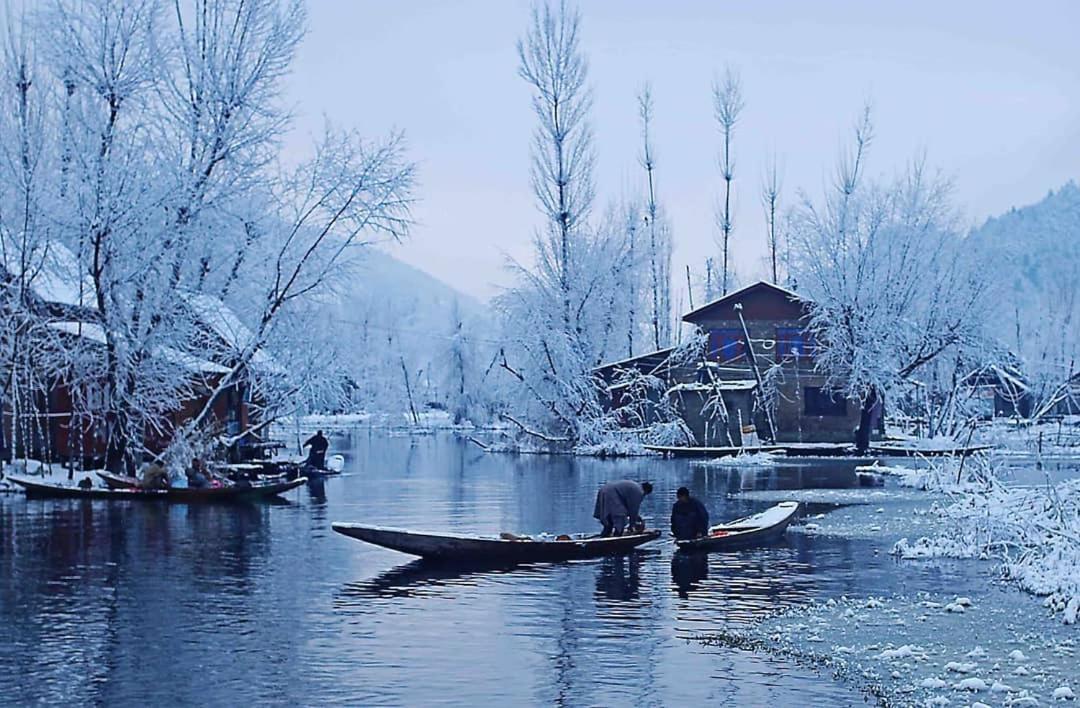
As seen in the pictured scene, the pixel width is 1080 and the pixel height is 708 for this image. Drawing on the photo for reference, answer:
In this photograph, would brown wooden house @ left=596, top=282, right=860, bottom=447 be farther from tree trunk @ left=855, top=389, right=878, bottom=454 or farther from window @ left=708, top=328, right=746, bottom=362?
tree trunk @ left=855, top=389, right=878, bottom=454

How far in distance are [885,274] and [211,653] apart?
4747 centimetres

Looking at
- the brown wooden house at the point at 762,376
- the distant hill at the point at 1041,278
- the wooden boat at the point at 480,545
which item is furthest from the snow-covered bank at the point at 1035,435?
the wooden boat at the point at 480,545

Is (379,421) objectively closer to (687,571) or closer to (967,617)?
(687,571)

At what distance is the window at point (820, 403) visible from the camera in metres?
59.8

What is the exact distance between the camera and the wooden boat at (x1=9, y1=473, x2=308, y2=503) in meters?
31.7

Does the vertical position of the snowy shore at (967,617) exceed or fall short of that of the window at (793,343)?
it falls short

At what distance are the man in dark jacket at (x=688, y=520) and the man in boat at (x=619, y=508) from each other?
0.63m

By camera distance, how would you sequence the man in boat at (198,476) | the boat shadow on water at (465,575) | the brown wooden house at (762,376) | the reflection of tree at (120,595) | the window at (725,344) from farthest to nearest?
Answer: the window at (725,344), the brown wooden house at (762,376), the man in boat at (198,476), the boat shadow on water at (465,575), the reflection of tree at (120,595)

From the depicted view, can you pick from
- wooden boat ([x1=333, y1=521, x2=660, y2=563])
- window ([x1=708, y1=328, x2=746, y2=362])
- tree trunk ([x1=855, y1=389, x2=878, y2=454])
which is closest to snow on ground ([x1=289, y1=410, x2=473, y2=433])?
window ([x1=708, y1=328, x2=746, y2=362])

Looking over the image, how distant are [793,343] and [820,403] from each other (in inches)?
122

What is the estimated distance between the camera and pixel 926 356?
183 feet

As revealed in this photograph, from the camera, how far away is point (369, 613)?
652 inches

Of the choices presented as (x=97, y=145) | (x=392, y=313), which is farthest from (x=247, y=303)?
(x=392, y=313)

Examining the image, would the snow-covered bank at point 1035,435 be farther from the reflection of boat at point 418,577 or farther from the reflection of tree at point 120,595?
the reflection of tree at point 120,595
